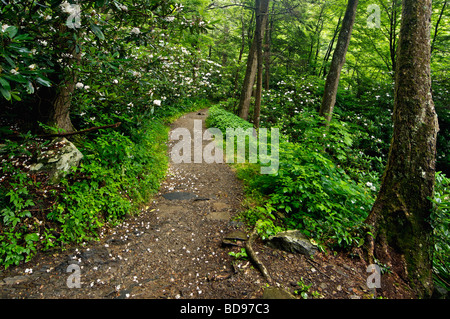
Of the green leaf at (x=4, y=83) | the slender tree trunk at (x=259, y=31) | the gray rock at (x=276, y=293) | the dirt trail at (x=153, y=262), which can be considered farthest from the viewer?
the slender tree trunk at (x=259, y=31)

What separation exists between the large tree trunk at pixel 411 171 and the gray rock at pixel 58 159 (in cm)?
499

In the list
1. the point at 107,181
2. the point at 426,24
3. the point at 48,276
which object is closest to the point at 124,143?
the point at 107,181

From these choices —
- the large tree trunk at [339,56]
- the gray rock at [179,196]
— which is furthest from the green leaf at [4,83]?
the large tree trunk at [339,56]

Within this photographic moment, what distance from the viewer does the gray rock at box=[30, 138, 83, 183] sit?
368cm

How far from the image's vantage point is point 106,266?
3037 millimetres

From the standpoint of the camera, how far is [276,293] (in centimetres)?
254

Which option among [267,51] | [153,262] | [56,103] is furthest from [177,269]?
[267,51]

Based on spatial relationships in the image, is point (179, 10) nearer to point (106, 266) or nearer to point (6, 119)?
point (6, 119)

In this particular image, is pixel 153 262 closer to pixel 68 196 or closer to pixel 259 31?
pixel 68 196

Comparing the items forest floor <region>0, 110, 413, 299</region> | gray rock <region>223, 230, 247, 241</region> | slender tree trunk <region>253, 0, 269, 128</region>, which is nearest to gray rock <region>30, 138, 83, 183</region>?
forest floor <region>0, 110, 413, 299</region>

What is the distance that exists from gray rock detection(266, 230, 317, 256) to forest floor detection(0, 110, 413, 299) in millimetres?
93

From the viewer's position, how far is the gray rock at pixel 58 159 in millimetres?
3682

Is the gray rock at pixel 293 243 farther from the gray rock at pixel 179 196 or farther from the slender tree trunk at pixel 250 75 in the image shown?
the slender tree trunk at pixel 250 75
